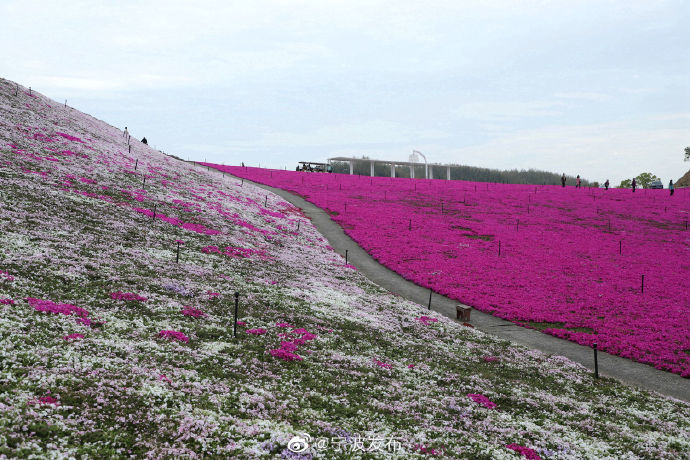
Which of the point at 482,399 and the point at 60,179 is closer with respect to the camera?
the point at 482,399

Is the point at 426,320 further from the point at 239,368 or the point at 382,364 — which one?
the point at 239,368

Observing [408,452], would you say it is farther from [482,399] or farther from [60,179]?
[60,179]

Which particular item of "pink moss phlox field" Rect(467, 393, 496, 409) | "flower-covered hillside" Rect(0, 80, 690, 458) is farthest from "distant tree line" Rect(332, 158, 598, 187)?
"pink moss phlox field" Rect(467, 393, 496, 409)

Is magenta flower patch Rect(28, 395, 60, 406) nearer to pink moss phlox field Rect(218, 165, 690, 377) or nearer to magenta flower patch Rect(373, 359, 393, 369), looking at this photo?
magenta flower patch Rect(373, 359, 393, 369)

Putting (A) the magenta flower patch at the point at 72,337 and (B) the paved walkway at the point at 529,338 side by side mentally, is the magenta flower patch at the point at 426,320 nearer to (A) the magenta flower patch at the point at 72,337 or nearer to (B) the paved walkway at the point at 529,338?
(B) the paved walkway at the point at 529,338

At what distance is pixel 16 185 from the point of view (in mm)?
28578

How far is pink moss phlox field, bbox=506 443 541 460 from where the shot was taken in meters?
11.2

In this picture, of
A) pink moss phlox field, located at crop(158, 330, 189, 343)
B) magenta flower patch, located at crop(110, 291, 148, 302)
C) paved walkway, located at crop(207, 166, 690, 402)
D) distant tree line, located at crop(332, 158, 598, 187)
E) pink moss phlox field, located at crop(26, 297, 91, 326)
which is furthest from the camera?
distant tree line, located at crop(332, 158, 598, 187)

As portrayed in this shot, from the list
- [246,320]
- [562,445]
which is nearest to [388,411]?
[562,445]

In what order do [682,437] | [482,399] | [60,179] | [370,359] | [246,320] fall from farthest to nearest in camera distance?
[60,179]
[246,320]
[370,359]
[482,399]
[682,437]

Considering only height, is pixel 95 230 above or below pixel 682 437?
above

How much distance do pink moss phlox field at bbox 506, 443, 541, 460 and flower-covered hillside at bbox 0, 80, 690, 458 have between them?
0.07m

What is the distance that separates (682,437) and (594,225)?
51012 millimetres

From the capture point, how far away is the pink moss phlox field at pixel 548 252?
27.3 meters
